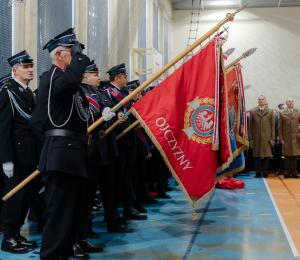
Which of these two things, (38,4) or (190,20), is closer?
(38,4)

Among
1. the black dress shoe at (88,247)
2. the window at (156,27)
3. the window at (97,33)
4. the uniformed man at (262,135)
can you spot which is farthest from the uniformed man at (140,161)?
the window at (156,27)

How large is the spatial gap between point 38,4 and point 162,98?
7.46 ft

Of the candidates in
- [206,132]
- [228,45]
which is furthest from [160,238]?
[228,45]

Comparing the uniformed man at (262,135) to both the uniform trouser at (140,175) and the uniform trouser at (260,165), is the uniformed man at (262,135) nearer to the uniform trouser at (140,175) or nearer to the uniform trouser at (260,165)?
the uniform trouser at (260,165)

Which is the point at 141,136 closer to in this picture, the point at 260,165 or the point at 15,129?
the point at 15,129

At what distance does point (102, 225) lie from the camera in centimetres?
381

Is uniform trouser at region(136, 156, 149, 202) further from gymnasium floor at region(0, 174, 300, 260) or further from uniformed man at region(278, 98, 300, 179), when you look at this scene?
uniformed man at region(278, 98, 300, 179)

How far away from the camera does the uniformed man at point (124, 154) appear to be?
12.0ft

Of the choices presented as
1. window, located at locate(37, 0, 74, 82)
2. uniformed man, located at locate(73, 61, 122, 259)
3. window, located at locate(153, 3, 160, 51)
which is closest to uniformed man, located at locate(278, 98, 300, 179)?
window, located at locate(37, 0, 74, 82)

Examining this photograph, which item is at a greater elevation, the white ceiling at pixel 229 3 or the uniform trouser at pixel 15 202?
the white ceiling at pixel 229 3

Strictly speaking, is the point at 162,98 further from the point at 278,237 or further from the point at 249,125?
the point at 249,125

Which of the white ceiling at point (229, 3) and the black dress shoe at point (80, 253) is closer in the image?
the black dress shoe at point (80, 253)

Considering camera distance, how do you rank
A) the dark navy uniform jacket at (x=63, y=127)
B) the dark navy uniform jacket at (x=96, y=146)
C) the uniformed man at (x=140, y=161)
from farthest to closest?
the uniformed man at (x=140, y=161) → the dark navy uniform jacket at (x=96, y=146) → the dark navy uniform jacket at (x=63, y=127)

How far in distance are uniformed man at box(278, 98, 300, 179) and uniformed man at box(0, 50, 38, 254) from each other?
19.0 ft
